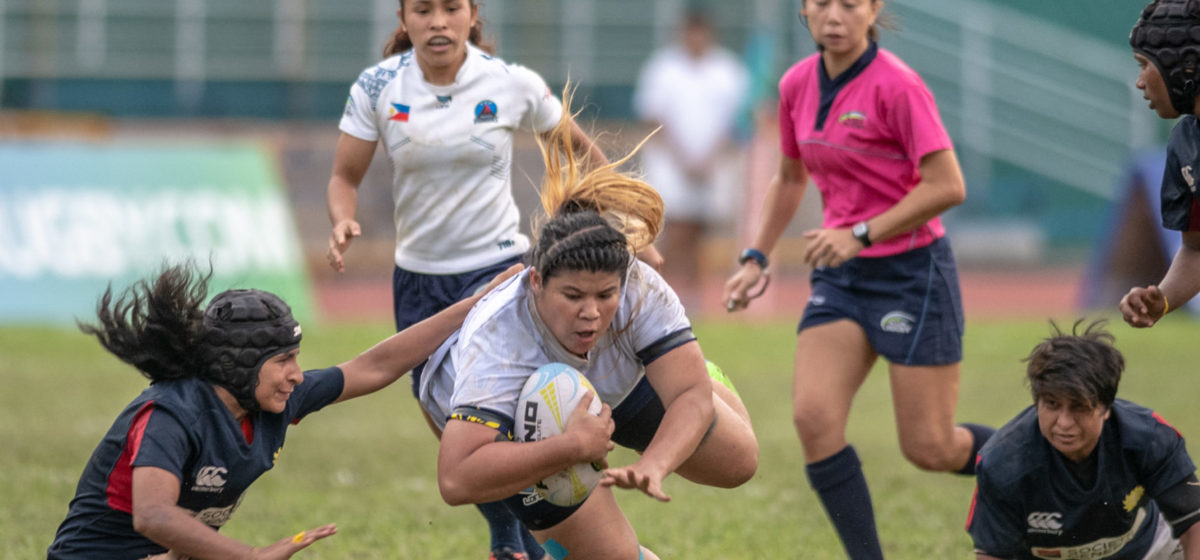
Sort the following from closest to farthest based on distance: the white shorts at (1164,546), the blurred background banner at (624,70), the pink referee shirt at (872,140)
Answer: the white shorts at (1164,546), the pink referee shirt at (872,140), the blurred background banner at (624,70)

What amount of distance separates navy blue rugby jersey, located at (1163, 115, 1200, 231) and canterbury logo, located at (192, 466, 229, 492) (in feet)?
8.85

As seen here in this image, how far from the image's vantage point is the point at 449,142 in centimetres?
489

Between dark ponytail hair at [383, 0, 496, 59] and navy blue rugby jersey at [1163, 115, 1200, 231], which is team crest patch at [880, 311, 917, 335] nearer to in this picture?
navy blue rugby jersey at [1163, 115, 1200, 231]

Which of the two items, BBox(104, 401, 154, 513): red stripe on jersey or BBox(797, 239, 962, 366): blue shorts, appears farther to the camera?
BBox(797, 239, 962, 366): blue shorts

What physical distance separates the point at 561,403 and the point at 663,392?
32 cm

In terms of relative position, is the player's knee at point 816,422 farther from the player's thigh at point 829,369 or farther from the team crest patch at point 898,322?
the team crest patch at point 898,322

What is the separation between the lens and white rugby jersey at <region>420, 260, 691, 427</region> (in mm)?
3812

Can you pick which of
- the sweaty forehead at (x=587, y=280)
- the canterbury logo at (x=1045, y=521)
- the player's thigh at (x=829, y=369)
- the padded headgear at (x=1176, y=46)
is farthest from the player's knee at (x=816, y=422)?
the padded headgear at (x=1176, y=46)

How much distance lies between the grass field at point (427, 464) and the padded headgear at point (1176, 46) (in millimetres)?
2013

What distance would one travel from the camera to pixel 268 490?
21.5 ft

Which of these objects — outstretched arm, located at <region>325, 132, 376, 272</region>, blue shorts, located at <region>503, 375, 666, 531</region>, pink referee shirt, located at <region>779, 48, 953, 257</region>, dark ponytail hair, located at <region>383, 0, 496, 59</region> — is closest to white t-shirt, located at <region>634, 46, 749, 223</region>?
dark ponytail hair, located at <region>383, 0, 496, 59</region>

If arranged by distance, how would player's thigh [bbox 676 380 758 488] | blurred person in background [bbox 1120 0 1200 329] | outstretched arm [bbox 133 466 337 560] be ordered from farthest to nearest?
player's thigh [bbox 676 380 758 488] < blurred person in background [bbox 1120 0 1200 329] < outstretched arm [bbox 133 466 337 560]

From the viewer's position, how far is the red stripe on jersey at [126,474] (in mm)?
3711

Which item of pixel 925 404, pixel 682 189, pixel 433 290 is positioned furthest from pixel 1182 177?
pixel 682 189
